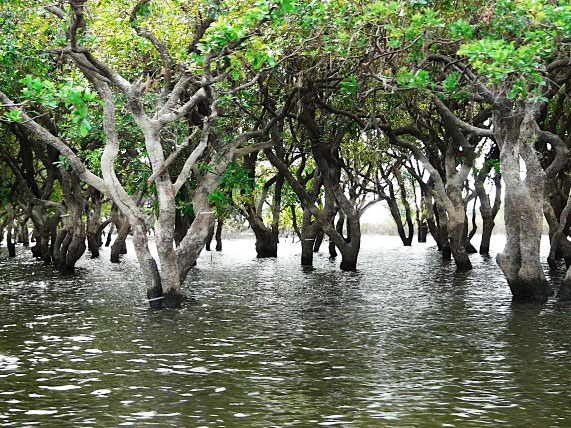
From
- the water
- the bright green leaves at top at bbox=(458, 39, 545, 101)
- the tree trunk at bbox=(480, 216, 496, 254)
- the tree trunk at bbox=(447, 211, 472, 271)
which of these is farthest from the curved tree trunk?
the tree trunk at bbox=(480, 216, 496, 254)

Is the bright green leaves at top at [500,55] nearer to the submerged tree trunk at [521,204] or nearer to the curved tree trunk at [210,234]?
the submerged tree trunk at [521,204]

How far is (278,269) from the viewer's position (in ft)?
118

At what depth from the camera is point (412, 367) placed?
13188 millimetres

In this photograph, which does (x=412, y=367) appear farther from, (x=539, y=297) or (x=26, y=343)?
(x=539, y=297)

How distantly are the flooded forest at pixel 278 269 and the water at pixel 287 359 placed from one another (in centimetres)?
6

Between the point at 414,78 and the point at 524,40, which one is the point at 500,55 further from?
the point at 414,78

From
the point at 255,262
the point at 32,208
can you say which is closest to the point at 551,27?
the point at 255,262

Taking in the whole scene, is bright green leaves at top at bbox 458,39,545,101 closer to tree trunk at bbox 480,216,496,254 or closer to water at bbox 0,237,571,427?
water at bbox 0,237,571,427

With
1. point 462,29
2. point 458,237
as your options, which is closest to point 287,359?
point 462,29

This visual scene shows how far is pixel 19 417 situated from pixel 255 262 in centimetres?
3171

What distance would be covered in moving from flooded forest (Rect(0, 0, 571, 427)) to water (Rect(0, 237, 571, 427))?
0.20 ft

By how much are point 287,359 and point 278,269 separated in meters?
22.0

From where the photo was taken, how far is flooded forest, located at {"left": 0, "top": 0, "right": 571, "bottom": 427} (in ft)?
37.6

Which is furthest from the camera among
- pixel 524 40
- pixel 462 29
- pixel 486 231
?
pixel 486 231
